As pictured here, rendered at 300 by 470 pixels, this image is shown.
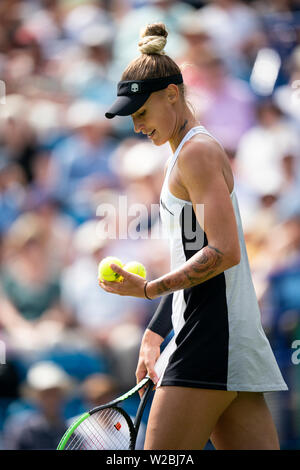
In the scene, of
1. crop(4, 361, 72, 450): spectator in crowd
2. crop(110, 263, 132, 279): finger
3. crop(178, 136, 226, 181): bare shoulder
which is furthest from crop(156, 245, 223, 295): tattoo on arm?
crop(4, 361, 72, 450): spectator in crowd

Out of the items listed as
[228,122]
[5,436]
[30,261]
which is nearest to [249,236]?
[228,122]

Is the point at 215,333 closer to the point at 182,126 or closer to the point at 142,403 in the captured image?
the point at 142,403

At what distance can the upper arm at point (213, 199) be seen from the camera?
199 cm

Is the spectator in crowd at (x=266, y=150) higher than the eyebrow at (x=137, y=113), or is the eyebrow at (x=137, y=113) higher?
the eyebrow at (x=137, y=113)

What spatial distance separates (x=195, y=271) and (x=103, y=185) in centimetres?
262

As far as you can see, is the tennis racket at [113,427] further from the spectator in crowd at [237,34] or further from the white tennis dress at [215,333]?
the spectator in crowd at [237,34]

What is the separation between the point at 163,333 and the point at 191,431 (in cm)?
40

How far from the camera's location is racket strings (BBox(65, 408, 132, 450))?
2.44m

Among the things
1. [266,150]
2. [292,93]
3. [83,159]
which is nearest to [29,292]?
[83,159]

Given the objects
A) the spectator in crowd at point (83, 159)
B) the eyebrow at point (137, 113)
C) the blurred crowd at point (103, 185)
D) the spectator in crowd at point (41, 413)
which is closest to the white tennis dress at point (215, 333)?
the eyebrow at point (137, 113)

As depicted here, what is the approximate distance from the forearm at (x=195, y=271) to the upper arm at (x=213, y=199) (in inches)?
0.8

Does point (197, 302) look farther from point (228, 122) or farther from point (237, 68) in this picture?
point (237, 68)

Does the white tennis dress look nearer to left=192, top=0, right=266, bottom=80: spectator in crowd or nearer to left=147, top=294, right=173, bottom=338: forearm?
left=147, top=294, right=173, bottom=338: forearm

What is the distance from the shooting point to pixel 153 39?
7.33 feet
